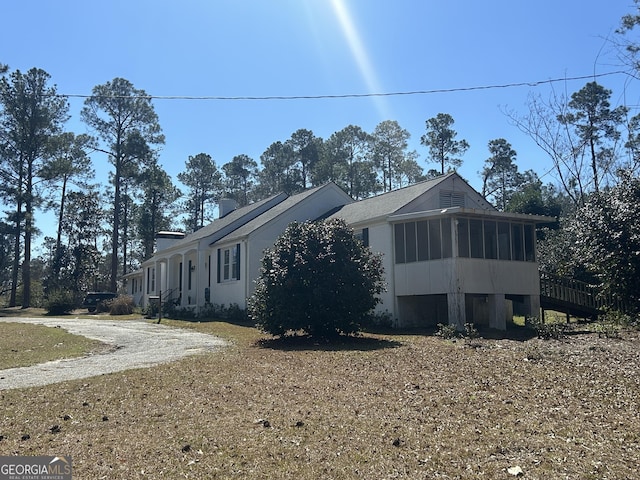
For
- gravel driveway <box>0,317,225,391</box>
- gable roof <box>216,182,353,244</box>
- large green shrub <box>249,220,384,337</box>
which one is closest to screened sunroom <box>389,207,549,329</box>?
large green shrub <box>249,220,384,337</box>

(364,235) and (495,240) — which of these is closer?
(495,240)

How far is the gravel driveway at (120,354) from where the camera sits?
9945mm

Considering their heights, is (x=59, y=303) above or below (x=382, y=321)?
above

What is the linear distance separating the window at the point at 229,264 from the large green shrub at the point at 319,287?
10.4 m

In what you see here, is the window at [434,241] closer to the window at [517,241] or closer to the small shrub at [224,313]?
the window at [517,241]

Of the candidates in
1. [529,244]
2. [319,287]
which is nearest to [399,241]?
[529,244]

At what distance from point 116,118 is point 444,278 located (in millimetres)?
35627

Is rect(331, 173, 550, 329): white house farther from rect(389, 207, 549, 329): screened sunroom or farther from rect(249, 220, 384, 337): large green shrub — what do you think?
rect(249, 220, 384, 337): large green shrub

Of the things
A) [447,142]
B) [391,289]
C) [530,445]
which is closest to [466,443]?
[530,445]

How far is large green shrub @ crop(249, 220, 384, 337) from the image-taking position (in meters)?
14.0

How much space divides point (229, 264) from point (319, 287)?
12.6 metres

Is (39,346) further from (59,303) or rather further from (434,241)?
(59,303)

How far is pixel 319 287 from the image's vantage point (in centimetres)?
1395

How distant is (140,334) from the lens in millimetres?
17844
